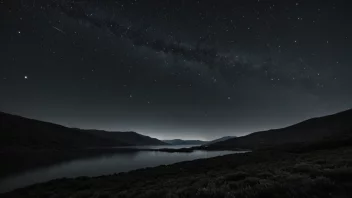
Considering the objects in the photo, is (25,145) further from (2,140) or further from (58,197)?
(58,197)

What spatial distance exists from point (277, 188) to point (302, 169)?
6.22 metres

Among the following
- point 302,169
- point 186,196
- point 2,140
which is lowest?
point 186,196

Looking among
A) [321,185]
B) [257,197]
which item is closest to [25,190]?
[257,197]

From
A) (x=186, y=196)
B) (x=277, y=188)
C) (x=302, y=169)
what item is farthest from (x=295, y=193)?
(x=302, y=169)

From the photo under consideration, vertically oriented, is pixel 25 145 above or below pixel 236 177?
above

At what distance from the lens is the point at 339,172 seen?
12.0 meters

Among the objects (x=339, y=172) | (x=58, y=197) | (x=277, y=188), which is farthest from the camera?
(x=58, y=197)

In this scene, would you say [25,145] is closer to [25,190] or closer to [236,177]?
[25,190]

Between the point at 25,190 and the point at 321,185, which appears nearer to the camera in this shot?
the point at 321,185

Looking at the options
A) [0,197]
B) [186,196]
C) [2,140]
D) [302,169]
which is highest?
[2,140]

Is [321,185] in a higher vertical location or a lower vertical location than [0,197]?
higher

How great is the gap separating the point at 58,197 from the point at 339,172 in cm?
2234

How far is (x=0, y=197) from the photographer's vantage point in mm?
26547

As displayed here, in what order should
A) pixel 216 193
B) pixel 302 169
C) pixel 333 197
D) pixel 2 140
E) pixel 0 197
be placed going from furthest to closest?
1. pixel 2 140
2. pixel 0 197
3. pixel 302 169
4. pixel 216 193
5. pixel 333 197
